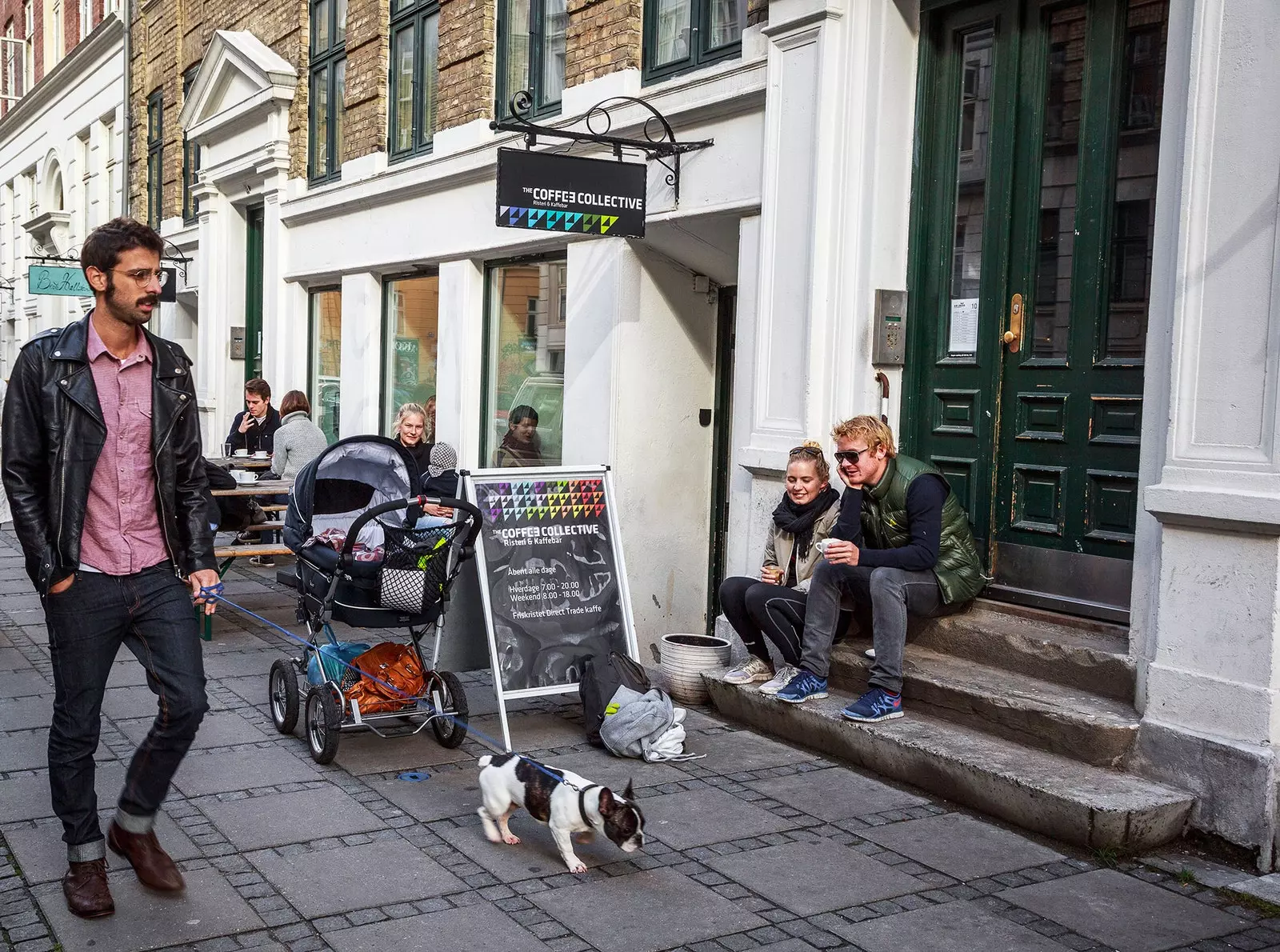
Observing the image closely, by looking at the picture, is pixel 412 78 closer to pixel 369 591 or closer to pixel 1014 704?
pixel 369 591

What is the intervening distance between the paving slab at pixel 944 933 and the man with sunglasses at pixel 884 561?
1.70 metres

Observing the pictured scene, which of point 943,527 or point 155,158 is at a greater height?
point 155,158

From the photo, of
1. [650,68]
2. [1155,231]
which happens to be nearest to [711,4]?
[650,68]

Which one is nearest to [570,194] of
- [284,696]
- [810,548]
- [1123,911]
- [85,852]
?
[810,548]

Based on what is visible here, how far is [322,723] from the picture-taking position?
621 cm

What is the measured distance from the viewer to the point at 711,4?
343 inches

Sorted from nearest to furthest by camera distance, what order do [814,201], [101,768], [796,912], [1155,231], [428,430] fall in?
[796,912]
[1155,231]
[101,768]
[814,201]
[428,430]

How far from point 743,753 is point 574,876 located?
73.0 inches

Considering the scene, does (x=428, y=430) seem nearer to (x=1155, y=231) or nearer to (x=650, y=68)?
(x=650, y=68)

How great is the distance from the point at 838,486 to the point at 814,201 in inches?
62.2

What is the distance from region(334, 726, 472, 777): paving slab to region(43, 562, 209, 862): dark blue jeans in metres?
1.73

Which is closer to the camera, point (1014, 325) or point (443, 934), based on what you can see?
point (443, 934)

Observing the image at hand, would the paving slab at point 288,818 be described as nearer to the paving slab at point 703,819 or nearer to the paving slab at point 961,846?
the paving slab at point 703,819

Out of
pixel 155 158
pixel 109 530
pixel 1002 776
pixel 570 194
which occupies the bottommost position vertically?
pixel 1002 776
